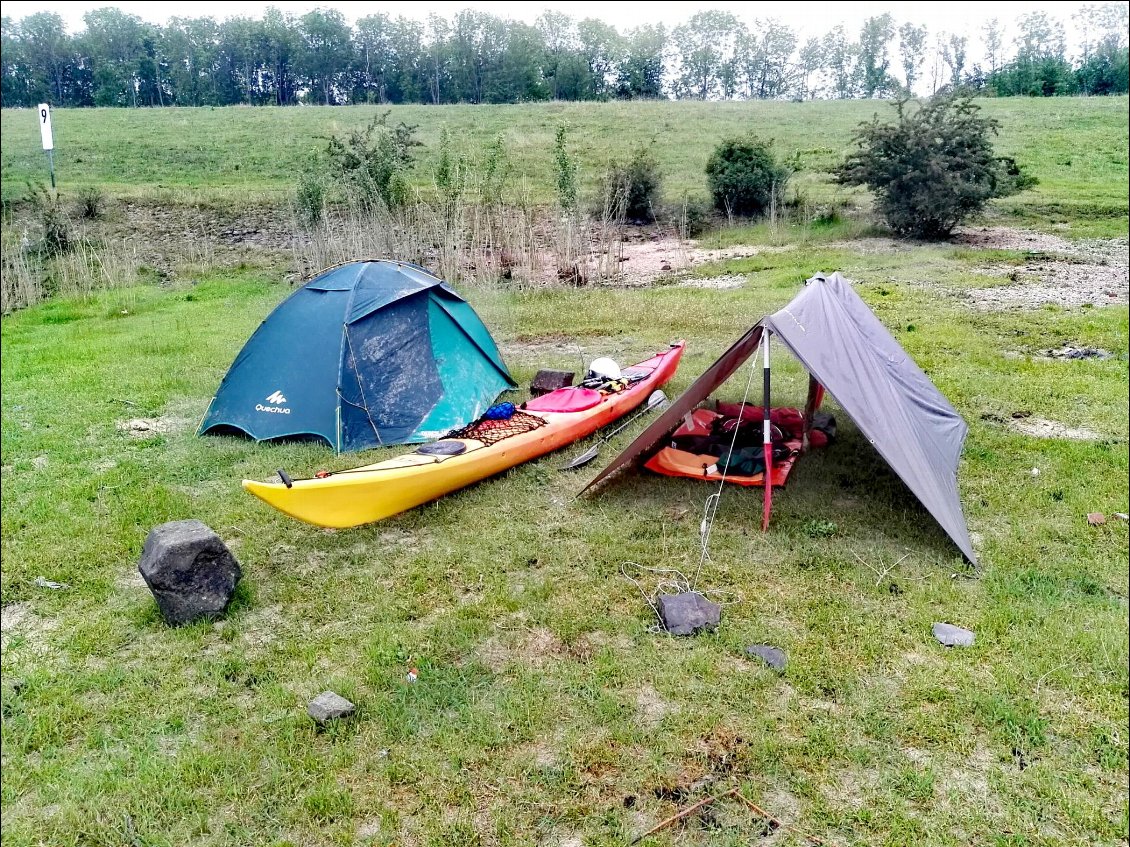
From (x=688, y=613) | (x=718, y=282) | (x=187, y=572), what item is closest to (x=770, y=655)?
(x=688, y=613)

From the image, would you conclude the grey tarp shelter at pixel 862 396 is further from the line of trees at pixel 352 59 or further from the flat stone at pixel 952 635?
Answer: the line of trees at pixel 352 59

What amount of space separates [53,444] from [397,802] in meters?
5.17

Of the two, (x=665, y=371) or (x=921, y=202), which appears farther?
(x=921, y=202)

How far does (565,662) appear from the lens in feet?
11.6

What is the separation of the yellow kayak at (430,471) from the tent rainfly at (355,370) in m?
0.69

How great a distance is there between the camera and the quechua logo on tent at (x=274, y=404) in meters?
6.16

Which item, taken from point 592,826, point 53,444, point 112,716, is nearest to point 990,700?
point 592,826

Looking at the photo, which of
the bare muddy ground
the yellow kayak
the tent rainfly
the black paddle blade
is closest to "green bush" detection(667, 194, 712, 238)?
the bare muddy ground

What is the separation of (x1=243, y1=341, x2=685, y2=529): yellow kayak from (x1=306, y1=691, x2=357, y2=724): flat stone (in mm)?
1308

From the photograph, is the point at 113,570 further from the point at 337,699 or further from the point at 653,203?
the point at 653,203

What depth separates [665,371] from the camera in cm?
732

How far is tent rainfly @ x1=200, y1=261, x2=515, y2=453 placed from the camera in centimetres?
596

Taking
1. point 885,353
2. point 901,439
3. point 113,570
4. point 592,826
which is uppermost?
point 885,353

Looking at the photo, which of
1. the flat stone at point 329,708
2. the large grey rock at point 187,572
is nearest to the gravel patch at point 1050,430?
the flat stone at point 329,708
